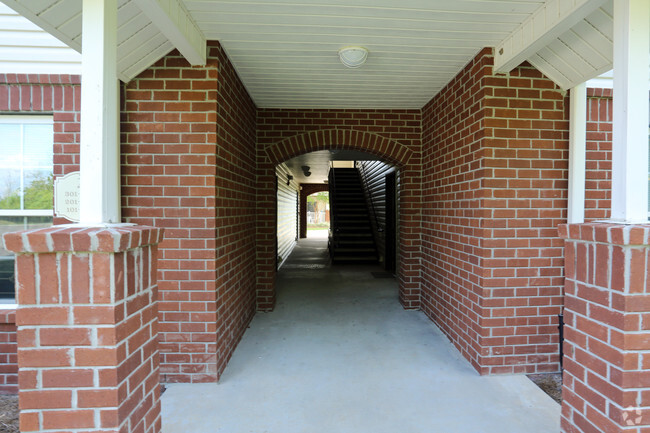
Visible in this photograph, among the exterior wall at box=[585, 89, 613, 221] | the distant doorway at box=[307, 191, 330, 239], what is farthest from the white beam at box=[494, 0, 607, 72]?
the distant doorway at box=[307, 191, 330, 239]

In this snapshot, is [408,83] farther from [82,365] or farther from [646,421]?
[82,365]

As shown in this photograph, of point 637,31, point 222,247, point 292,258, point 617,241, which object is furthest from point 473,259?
point 292,258

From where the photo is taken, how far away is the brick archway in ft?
14.9

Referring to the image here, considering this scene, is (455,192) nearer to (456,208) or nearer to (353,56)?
(456,208)

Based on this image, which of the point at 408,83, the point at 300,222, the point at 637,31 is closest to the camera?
the point at 637,31

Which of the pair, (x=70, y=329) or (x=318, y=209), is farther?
(x=318, y=209)

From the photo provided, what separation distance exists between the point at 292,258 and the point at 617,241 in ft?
28.3

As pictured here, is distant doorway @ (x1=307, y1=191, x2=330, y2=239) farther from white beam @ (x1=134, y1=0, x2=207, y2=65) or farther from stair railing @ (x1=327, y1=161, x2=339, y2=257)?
white beam @ (x1=134, y1=0, x2=207, y2=65)

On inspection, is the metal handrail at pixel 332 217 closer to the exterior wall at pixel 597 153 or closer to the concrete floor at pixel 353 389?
the concrete floor at pixel 353 389

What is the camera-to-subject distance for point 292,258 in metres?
9.73

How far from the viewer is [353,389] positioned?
104 inches

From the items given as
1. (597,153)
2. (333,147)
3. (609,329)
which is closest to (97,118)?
(609,329)

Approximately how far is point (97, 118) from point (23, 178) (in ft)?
6.37

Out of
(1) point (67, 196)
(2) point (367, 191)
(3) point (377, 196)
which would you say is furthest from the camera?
(2) point (367, 191)
